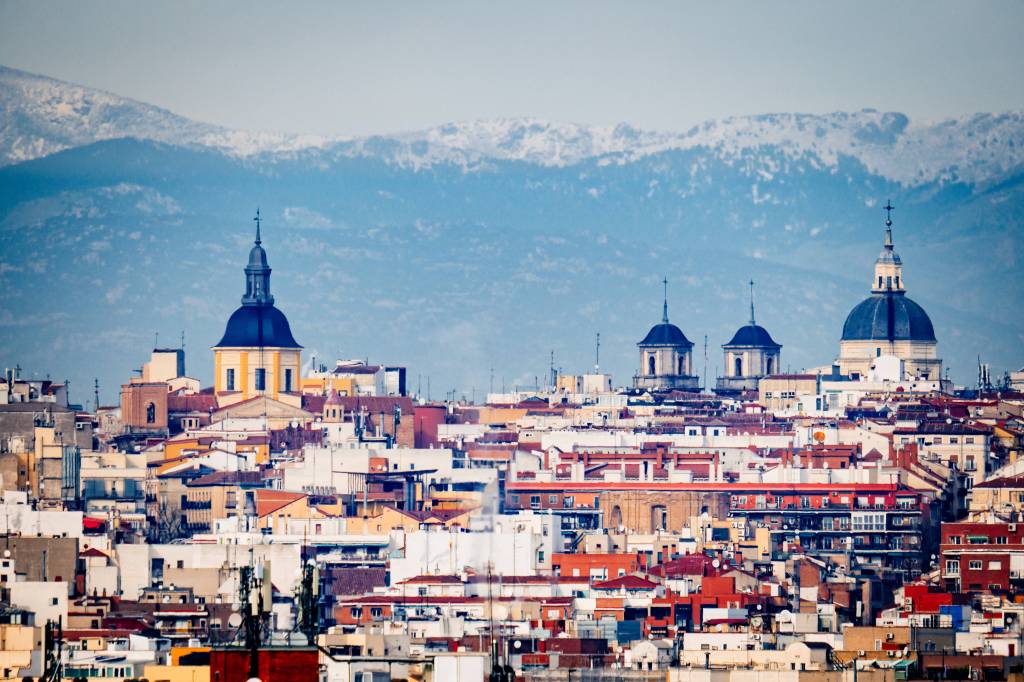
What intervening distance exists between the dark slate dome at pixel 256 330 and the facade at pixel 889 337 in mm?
22797

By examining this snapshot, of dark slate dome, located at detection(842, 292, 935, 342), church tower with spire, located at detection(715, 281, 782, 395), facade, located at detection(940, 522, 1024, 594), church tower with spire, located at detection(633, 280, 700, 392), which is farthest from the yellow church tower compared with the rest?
facade, located at detection(940, 522, 1024, 594)

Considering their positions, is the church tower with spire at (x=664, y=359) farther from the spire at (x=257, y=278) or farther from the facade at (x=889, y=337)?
the spire at (x=257, y=278)

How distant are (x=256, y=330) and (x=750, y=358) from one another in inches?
989

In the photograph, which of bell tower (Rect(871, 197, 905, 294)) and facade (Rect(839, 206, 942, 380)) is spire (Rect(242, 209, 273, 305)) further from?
bell tower (Rect(871, 197, 905, 294))

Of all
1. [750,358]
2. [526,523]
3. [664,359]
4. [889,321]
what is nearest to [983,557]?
[526,523]

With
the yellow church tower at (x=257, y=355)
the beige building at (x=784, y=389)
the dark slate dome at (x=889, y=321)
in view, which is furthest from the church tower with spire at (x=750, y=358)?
the yellow church tower at (x=257, y=355)

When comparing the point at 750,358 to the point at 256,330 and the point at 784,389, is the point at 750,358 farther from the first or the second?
the point at 256,330

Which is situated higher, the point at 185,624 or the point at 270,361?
the point at 270,361

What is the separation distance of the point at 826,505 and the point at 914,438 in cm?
2054

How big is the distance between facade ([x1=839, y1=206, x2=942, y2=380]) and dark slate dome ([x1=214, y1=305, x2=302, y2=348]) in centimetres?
2280

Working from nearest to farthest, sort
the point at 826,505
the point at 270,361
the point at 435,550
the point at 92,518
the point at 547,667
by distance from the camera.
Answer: the point at 547,667
the point at 435,550
the point at 92,518
the point at 826,505
the point at 270,361

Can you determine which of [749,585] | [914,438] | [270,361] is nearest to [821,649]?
[749,585]

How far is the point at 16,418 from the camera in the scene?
316 feet

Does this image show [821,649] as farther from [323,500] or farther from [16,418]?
[16,418]
